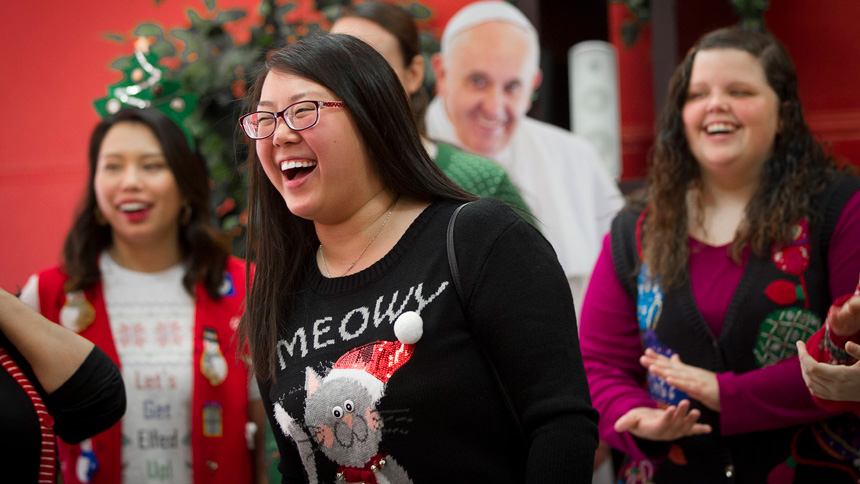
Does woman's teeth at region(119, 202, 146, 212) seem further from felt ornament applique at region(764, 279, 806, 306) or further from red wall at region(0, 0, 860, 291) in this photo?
red wall at region(0, 0, 860, 291)

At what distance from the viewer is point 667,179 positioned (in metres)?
1.89

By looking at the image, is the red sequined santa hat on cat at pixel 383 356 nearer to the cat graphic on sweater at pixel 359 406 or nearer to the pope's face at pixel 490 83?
the cat graphic on sweater at pixel 359 406

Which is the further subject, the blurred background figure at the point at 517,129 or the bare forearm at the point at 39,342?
the blurred background figure at the point at 517,129

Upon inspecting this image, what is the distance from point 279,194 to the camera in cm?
138

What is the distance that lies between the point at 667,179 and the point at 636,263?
21 centimetres

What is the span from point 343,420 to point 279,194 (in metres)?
0.41

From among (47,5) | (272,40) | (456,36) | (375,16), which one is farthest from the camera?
(47,5)

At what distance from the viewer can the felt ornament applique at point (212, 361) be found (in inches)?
80.0

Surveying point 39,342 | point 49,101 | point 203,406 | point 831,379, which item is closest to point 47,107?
point 49,101

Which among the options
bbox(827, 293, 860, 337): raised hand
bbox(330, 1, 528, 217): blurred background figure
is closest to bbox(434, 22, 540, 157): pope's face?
bbox(330, 1, 528, 217): blurred background figure

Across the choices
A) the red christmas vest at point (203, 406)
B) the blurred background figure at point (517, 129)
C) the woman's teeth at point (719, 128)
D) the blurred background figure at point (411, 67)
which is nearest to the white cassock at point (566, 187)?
the blurred background figure at point (517, 129)

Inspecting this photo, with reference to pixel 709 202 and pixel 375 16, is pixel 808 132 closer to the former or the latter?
pixel 709 202

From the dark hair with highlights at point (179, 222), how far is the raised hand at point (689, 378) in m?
1.12

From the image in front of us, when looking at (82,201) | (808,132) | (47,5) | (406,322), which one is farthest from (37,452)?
(47,5)
